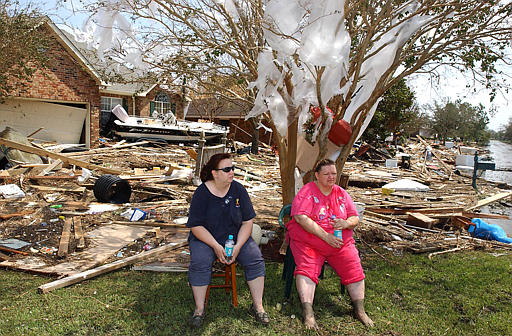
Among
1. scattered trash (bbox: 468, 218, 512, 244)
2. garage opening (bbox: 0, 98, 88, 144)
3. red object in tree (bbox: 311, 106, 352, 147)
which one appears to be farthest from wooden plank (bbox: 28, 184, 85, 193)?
garage opening (bbox: 0, 98, 88, 144)

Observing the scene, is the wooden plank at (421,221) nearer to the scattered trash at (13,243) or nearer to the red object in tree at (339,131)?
the red object in tree at (339,131)

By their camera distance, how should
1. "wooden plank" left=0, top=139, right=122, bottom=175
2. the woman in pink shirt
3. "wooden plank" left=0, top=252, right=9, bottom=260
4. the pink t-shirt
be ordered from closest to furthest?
the woman in pink shirt → the pink t-shirt → "wooden plank" left=0, top=252, right=9, bottom=260 → "wooden plank" left=0, top=139, right=122, bottom=175

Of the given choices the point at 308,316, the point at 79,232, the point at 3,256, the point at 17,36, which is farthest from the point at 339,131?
the point at 17,36

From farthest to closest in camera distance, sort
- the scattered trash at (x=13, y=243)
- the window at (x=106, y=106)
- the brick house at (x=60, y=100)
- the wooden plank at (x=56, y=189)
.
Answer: the window at (x=106, y=106) → the brick house at (x=60, y=100) → the wooden plank at (x=56, y=189) → the scattered trash at (x=13, y=243)

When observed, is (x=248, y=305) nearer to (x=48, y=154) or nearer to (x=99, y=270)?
Result: (x=99, y=270)

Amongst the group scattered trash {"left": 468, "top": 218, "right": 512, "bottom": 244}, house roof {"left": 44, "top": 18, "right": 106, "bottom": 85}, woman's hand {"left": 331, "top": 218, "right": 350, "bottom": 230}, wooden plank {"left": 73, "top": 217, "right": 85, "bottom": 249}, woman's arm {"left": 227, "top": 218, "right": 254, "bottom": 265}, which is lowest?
wooden plank {"left": 73, "top": 217, "right": 85, "bottom": 249}

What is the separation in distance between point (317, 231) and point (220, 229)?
944mm

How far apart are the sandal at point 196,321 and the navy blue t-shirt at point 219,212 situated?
0.71 meters

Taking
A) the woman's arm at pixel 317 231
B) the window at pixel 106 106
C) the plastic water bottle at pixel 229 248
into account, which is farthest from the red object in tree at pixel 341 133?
the window at pixel 106 106

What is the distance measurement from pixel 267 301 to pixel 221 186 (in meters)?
1.24

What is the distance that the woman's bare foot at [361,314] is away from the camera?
3.32 m

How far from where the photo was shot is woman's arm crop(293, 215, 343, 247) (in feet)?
11.8

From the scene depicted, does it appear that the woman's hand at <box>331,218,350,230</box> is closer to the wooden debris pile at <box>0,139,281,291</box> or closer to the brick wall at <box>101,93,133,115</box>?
the wooden debris pile at <box>0,139,281,291</box>

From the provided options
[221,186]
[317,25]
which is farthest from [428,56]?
[221,186]
